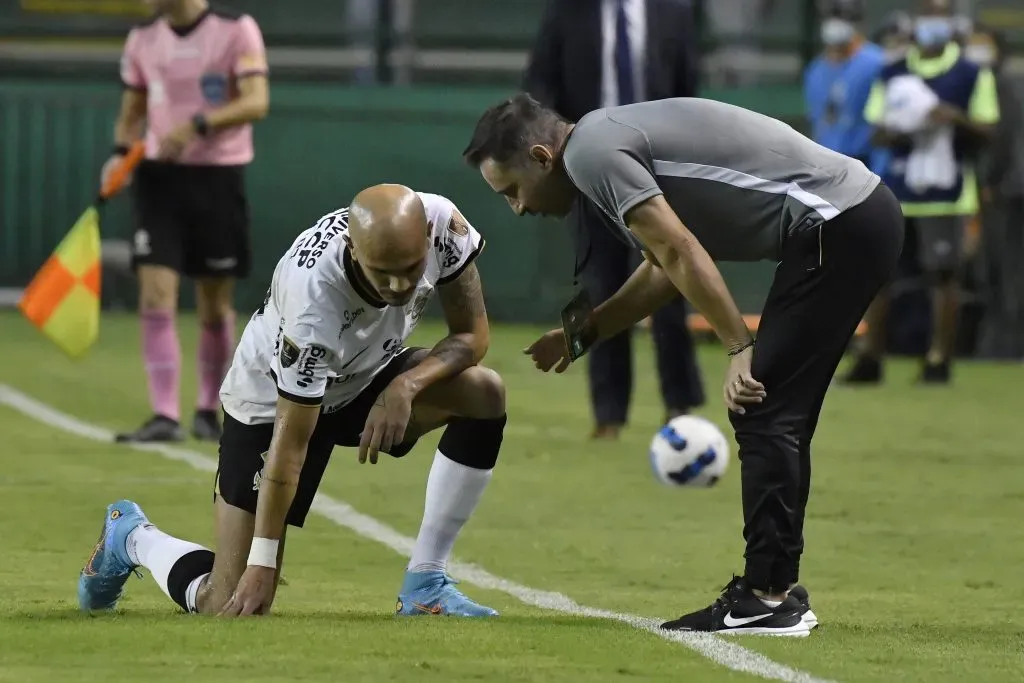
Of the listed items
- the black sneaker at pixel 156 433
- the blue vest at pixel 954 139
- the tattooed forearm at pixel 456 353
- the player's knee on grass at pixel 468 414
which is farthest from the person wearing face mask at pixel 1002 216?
the tattooed forearm at pixel 456 353

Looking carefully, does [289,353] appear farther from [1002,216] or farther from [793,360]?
[1002,216]

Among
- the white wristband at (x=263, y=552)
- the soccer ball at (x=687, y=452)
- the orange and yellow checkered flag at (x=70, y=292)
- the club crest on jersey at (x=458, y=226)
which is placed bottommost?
the orange and yellow checkered flag at (x=70, y=292)

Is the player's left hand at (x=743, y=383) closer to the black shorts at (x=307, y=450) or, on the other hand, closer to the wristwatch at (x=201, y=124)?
the black shorts at (x=307, y=450)

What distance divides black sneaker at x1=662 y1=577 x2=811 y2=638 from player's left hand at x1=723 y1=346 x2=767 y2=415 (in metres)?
0.52

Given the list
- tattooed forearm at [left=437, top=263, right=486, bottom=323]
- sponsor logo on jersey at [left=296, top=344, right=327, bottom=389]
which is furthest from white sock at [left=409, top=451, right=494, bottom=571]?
sponsor logo on jersey at [left=296, top=344, right=327, bottom=389]

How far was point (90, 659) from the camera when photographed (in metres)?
5.36

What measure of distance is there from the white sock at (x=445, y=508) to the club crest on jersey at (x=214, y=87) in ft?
16.0

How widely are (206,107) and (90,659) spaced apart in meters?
5.89

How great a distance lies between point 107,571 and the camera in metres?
6.32

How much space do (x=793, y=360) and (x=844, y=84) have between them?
10.1m

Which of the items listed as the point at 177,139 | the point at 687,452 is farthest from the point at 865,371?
the point at 687,452

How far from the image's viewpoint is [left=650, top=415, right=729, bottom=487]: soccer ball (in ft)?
29.1

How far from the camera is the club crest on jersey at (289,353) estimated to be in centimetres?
575

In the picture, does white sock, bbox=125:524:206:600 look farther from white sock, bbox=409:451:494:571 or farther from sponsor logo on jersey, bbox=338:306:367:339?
sponsor logo on jersey, bbox=338:306:367:339
